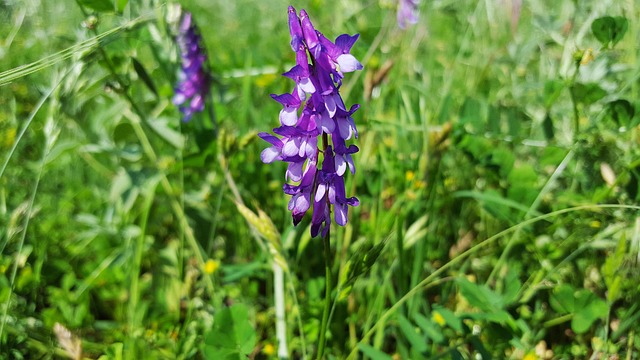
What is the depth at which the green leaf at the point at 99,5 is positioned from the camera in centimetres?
137

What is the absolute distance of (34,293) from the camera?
→ 1.54 m

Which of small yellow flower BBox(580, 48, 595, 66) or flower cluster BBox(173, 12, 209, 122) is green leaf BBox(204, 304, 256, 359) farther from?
small yellow flower BBox(580, 48, 595, 66)

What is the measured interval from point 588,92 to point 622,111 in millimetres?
128

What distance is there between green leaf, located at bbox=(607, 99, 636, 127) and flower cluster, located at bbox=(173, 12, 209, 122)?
110cm

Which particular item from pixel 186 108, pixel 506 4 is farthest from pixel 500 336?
pixel 506 4

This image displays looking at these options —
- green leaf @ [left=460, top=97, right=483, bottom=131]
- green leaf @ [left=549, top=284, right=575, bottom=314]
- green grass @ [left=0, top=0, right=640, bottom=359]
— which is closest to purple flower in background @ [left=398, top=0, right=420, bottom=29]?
green grass @ [left=0, top=0, right=640, bottom=359]

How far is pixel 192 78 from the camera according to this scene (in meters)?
1.65

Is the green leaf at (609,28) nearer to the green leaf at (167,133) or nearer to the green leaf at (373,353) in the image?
the green leaf at (373,353)

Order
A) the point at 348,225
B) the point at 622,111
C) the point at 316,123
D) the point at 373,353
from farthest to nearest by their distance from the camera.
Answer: the point at 348,225
the point at 622,111
the point at 373,353
the point at 316,123

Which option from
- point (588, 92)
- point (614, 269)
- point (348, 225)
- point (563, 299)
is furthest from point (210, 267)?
point (588, 92)

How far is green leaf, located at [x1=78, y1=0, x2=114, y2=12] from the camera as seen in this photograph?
137 cm

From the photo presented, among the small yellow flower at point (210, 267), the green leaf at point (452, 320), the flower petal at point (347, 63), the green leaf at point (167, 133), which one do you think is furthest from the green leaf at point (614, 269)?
the green leaf at point (167, 133)

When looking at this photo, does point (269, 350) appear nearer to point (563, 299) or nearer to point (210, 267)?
point (210, 267)

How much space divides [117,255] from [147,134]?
0.40 metres
